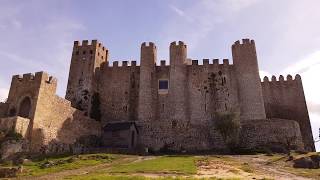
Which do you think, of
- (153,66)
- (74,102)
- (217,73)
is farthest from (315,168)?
(74,102)

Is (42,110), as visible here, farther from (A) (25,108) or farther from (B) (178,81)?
(B) (178,81)

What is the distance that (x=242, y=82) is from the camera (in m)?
46.9

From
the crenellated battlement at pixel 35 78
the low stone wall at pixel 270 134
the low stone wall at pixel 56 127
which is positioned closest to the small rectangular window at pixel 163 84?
the low stone wall at pixel 56 127

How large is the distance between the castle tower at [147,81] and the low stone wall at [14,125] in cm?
1703

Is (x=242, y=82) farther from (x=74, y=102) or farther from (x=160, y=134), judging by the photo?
(x=74, y=102)

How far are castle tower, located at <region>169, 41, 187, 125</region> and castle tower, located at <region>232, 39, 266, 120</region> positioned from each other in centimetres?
705

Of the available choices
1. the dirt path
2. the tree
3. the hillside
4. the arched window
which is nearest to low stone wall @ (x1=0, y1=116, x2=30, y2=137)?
the arched window

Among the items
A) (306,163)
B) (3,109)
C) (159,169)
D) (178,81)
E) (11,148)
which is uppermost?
(178,81)

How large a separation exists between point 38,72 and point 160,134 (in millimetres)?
15729

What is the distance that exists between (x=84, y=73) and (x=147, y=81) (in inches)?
348

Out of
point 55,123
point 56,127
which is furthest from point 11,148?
point 55,123

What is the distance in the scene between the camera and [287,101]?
165ft

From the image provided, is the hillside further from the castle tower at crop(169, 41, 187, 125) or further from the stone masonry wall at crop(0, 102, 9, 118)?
the castle tower at crop(169, 41, 187, 125)

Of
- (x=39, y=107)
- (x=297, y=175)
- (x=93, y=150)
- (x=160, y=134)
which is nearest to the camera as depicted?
(x=297, y=175)
